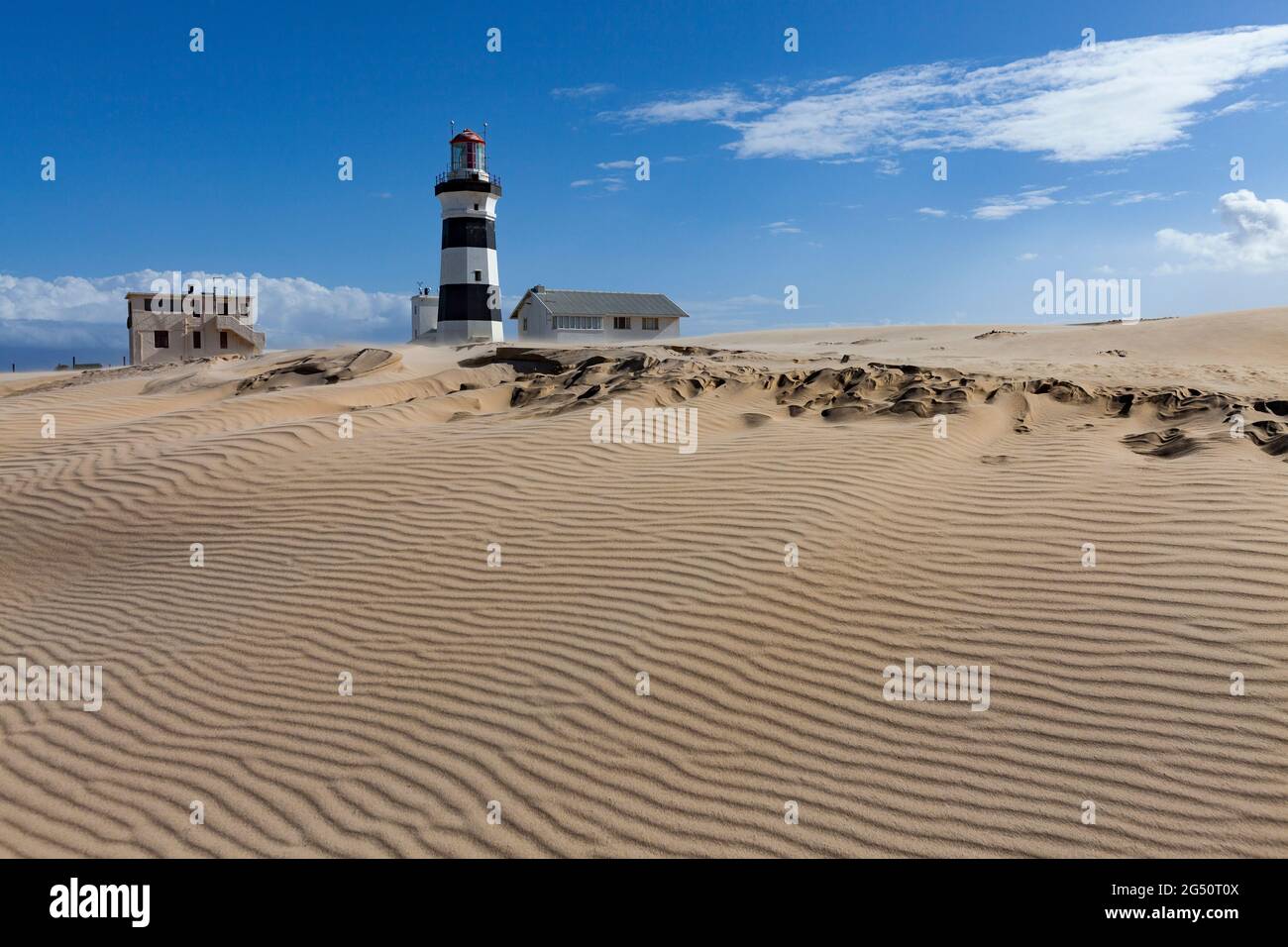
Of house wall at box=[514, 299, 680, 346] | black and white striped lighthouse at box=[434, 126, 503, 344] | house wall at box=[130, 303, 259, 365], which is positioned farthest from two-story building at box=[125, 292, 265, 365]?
house wall at box=[514, 299, 680, 346]

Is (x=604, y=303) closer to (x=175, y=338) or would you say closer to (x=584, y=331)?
(x=584, y=331)

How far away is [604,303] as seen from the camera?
4269cm

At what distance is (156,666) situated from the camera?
6.23m

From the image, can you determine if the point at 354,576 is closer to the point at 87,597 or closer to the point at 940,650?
the point at 87,597

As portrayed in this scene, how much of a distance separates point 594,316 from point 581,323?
27.9 inches

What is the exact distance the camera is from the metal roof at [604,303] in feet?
136

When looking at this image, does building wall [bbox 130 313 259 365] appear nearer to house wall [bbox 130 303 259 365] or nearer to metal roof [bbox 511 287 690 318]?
house wall [bbox 130 303 259 365]

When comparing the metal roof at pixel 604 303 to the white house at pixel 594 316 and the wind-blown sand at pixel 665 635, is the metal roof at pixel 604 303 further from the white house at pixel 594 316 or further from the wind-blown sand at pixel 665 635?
the wind-blown sand at pixel 665 635

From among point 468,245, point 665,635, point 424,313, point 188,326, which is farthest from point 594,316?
point 665,635

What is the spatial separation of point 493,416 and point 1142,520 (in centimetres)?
745

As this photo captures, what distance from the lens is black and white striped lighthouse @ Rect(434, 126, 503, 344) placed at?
1460 inches

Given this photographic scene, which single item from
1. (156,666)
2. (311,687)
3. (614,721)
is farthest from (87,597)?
(614,721)

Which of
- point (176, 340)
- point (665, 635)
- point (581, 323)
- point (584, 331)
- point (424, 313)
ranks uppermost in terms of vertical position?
point (424, 313)

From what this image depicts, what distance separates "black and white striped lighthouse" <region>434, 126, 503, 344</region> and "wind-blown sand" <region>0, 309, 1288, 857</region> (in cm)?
2731
